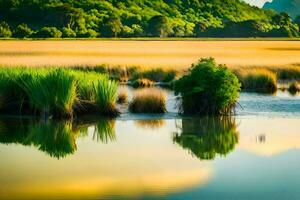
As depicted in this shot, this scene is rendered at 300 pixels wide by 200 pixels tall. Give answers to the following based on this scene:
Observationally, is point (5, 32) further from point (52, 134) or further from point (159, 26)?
point (52, 134)

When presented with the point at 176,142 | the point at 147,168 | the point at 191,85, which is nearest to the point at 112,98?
the point at 191,85

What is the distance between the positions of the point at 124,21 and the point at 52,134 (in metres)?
114

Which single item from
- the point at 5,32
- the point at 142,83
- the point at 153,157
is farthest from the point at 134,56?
the point at 5,32

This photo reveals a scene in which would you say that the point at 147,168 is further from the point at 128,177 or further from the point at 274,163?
the point at 274,163

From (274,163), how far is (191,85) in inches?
275

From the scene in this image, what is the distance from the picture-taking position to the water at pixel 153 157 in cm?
1004

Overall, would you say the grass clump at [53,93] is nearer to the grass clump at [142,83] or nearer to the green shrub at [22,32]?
the grass clump at [142,83]

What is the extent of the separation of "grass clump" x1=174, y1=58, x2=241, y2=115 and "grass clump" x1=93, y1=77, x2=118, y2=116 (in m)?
1.78

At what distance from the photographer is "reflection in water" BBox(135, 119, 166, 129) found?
55.4 feet

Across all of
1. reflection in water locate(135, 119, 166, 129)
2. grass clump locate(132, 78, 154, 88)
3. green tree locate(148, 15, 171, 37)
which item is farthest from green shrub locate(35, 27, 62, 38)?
reflection in water locate(135, 119, 166, 129)

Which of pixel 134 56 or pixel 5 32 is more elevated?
pixel 5 32

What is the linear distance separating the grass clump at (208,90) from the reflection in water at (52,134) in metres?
2.40

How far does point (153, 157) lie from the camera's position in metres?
12.9

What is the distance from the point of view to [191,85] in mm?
18953
